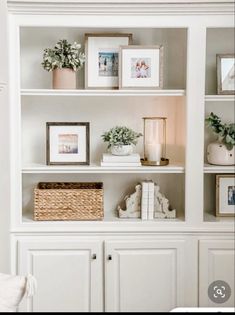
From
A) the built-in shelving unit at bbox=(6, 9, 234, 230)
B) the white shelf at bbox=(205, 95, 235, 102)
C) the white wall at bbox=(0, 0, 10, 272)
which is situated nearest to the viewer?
the white wall at bbox=(0, 0, 10, 272)

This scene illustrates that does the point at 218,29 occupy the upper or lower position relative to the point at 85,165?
upper

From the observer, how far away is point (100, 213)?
3.07m

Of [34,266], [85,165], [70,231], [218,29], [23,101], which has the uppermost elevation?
[218,29]

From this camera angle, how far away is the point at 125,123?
129 inches

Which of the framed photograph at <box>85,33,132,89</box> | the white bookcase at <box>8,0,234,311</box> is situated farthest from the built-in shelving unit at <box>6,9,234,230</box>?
the framed photograph at <box>85,33,132,89</box>

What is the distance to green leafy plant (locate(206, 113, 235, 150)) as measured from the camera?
306 centimetres

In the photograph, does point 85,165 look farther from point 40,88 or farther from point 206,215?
point 206,215

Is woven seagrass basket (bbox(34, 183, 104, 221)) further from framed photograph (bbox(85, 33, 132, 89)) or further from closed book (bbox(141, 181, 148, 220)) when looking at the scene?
framed photograph (bbox(85, 33, 132, 89))

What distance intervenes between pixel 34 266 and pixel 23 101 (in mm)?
944

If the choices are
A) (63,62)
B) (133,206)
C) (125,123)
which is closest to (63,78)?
(63,62)

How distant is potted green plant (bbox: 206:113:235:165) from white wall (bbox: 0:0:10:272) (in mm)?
1091

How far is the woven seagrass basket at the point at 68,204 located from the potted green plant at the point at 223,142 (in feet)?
2.22

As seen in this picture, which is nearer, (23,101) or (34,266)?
(34,266)

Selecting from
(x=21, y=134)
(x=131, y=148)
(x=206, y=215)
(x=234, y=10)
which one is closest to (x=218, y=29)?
(x=234, y=10)
